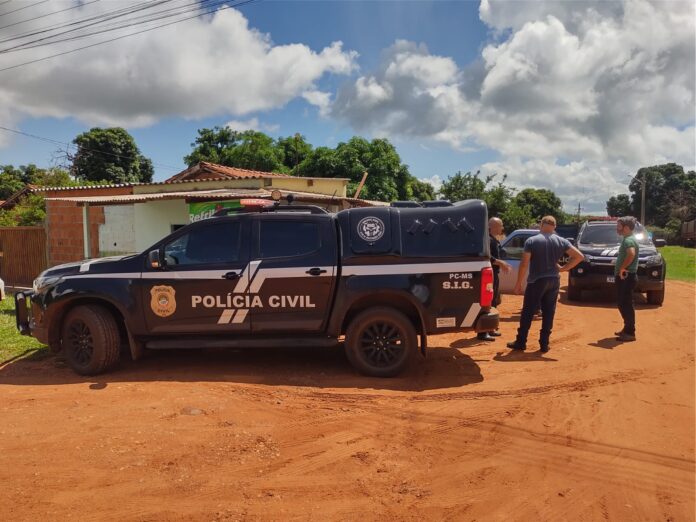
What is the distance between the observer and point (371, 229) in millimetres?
5738

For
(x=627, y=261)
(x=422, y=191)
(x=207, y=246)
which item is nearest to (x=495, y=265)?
(x=627, y=261)

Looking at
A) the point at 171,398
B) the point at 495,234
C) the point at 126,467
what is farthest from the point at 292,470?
the point at 495,234

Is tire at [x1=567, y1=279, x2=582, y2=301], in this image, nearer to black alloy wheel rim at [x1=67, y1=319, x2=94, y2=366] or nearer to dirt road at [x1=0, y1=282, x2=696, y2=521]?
dirt road at [x1=0, y1=282, x2=696, y2=521]

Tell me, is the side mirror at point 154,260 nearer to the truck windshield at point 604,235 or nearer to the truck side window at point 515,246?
the truck side window at point 515,246

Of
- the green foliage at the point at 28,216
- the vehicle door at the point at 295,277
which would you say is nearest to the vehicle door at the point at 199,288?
the vehicle door at the point at 295,277

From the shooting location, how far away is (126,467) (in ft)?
11.9

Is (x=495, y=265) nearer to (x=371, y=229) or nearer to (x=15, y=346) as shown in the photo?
(x=371, y=229)

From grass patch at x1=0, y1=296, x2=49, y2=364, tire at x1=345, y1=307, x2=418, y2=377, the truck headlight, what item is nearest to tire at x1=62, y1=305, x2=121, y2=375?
the truck headlight

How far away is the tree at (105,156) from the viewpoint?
3481 centimetres

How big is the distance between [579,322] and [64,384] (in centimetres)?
767

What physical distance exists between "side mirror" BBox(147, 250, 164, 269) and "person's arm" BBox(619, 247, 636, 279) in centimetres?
607

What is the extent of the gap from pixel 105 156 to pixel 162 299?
3399 cm

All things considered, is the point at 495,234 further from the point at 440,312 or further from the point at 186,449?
the point at 186,449

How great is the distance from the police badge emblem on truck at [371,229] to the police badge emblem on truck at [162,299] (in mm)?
2193
